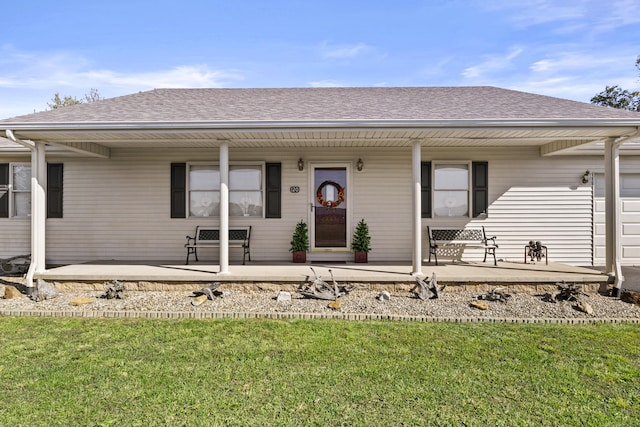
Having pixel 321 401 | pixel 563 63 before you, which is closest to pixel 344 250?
pixel 321 401

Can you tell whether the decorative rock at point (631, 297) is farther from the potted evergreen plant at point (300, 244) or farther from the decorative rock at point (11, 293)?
the decorative rock at point (11, 293)

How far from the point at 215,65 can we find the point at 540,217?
36.4 ft

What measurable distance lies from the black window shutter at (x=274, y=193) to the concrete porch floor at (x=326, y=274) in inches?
52.2

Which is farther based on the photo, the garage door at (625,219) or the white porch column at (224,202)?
the garage door at (625,219)

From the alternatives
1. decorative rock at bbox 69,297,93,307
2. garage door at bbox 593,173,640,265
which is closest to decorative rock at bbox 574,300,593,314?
garage door at bbox 593,173,640,265

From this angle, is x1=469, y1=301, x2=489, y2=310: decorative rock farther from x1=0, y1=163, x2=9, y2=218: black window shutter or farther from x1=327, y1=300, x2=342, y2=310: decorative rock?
x1=0, y1=163, x2=9, y2=218: black window shutter

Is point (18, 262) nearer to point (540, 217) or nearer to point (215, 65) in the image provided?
point (215, 65)

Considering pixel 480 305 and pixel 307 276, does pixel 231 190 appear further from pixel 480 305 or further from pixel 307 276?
pixel 480 305

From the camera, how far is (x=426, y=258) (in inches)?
294

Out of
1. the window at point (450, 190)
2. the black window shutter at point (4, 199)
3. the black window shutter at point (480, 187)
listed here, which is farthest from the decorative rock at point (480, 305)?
the black window shutter at point (4, 199)

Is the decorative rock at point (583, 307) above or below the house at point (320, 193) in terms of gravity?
below

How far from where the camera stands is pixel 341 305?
16.3ft

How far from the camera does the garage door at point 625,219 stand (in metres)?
7.45

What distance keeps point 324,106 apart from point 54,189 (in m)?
5.97
